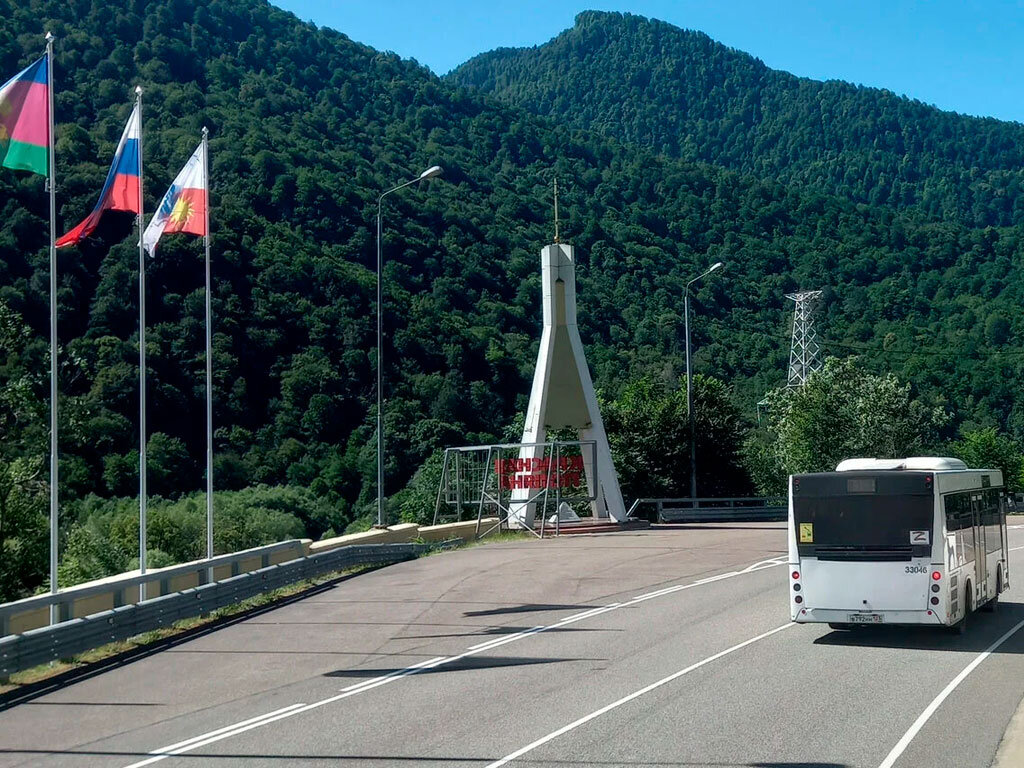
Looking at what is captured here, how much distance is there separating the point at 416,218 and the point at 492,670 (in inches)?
4256

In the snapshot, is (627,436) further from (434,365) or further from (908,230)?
(908,230)

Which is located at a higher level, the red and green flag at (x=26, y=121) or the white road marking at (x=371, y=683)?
the red and green flag at (x=26, y=121)

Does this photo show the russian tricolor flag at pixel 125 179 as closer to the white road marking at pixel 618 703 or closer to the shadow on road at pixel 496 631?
the shadow on road at pixel 496 631

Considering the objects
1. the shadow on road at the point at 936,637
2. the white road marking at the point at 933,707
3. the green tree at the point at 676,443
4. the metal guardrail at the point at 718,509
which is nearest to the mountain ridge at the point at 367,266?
the green tree at the point at 676,443

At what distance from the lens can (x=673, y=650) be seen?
15.3 metres

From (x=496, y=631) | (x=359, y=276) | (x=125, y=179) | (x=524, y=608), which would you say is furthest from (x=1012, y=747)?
(x=359, y=276)

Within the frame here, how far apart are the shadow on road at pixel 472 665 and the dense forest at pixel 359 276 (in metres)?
18.5

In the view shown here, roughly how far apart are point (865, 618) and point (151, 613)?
9.94 meters

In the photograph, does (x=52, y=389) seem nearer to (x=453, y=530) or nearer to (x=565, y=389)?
(x=453, y=530)

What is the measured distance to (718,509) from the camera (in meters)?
50.4

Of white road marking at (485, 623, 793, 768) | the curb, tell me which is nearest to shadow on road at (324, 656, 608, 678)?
Result: white road marking at (485, 623, 793, 768)

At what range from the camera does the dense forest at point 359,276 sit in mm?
73062

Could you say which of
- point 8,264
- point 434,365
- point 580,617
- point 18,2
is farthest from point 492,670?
point 18,2

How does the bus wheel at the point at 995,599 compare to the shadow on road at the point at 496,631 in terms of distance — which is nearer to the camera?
the shadow on road at the point at 496,631
